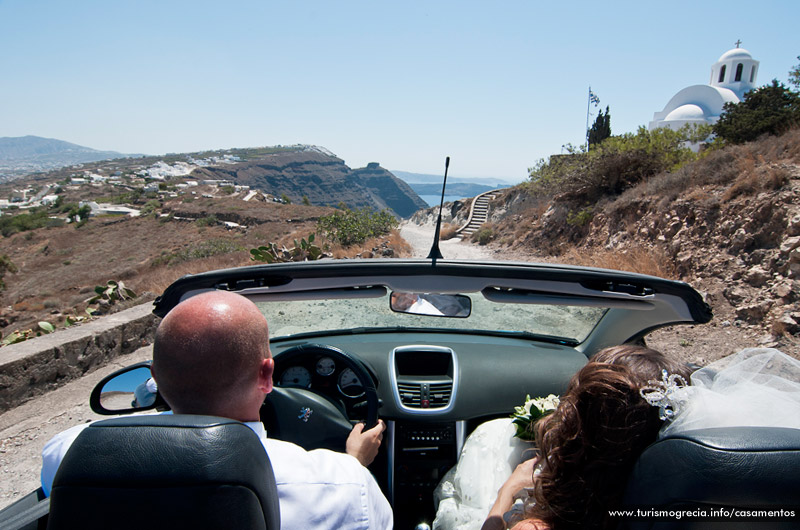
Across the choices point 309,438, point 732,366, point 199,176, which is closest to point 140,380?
point 309,438

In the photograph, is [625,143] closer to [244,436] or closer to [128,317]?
[128,317]

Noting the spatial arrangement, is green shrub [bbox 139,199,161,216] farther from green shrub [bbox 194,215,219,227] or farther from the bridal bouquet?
the bridal bouquet

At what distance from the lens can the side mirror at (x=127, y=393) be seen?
7.59 feet

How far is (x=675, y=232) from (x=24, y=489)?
13097 millimetres

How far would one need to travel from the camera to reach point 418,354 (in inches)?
127

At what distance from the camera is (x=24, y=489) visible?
159 inches

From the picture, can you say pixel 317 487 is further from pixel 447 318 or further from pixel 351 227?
pixel 351 227

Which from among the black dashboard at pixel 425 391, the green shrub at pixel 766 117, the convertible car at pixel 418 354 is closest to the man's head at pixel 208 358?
the convertible car at pixel 418 354

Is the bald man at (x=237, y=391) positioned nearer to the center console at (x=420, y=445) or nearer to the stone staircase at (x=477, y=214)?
the center console at (x=420, y=445)

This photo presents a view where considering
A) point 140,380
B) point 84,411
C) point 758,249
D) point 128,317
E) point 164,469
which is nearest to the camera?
point 164,469

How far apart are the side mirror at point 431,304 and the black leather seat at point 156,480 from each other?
6.02ft

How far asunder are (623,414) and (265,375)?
1.12 metres

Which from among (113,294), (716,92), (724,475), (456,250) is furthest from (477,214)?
(724,475)

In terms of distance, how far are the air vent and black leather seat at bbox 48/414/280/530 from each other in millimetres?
1972
